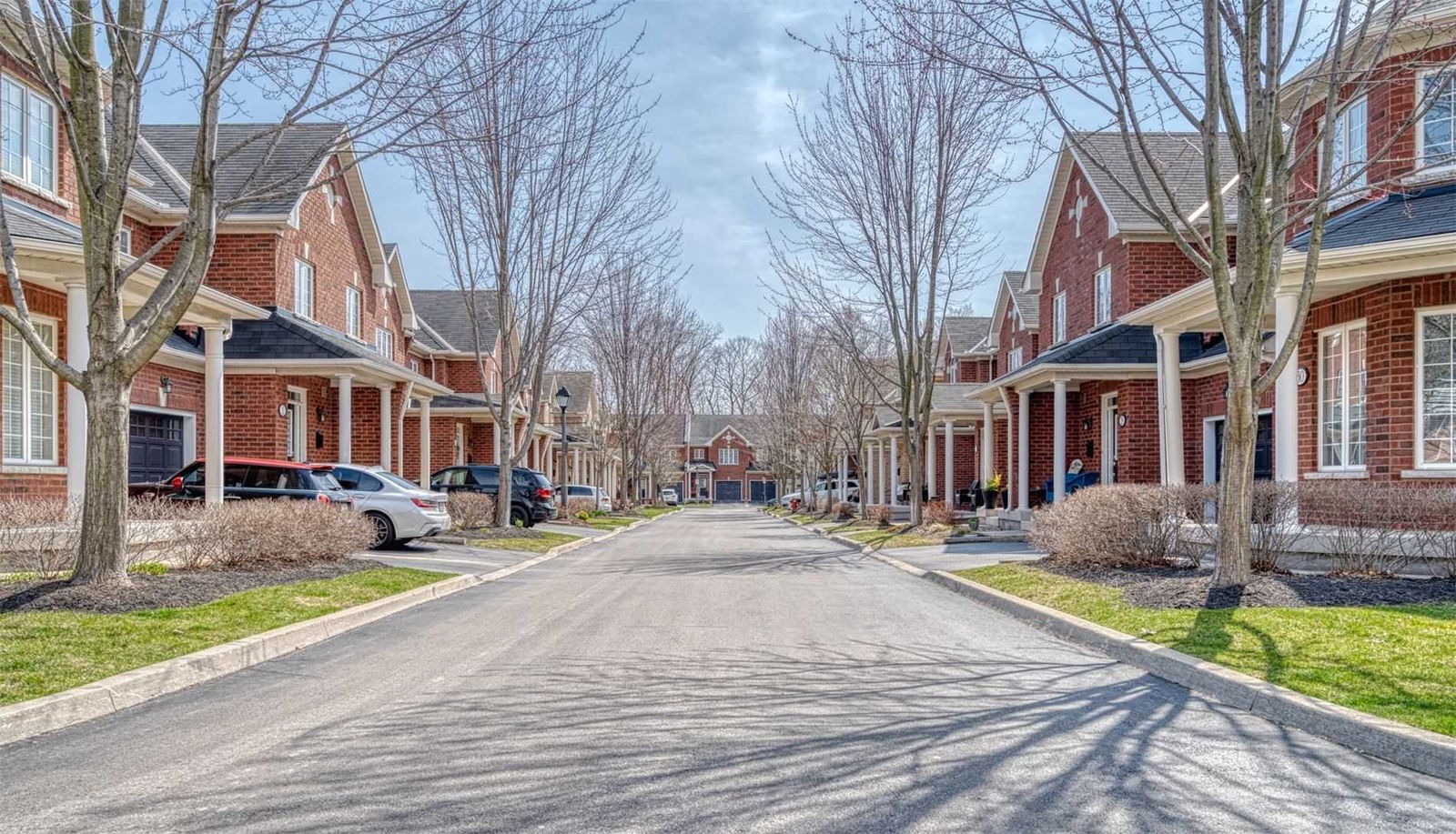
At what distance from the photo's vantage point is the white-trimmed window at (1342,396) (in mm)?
14992

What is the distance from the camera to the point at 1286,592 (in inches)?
394

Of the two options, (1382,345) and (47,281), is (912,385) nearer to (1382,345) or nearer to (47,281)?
(1382,345)

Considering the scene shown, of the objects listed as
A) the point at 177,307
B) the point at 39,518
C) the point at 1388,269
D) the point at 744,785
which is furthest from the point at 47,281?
the point at 1388,269

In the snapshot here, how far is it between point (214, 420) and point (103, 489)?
718cm

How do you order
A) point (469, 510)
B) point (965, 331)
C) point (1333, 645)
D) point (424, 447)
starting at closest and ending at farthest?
1. point (1333, 645)
2. point (469, 510)
3. point (424, 447)
4. point (965, 331)

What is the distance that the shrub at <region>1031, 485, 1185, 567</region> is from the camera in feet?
41.5

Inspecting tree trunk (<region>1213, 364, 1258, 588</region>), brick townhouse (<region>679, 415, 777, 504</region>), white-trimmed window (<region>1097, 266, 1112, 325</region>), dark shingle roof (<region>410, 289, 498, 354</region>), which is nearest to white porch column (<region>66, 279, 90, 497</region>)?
tree trunk (<region>1213, 364, 1258, 588</region>)

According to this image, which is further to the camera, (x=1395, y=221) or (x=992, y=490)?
(x=992, y=490)

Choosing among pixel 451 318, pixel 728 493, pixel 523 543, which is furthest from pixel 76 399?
pixel 728 493

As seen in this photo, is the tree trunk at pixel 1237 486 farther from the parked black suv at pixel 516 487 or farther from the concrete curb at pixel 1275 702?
the parked black suv at pixel 516 487

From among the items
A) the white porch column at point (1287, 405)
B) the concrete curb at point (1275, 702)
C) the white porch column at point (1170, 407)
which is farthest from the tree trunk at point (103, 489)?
the white porch column at point (1170, 407)

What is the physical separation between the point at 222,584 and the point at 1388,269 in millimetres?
13525

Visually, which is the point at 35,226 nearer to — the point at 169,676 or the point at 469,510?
the point at 169,676

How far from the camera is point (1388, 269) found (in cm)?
1317
